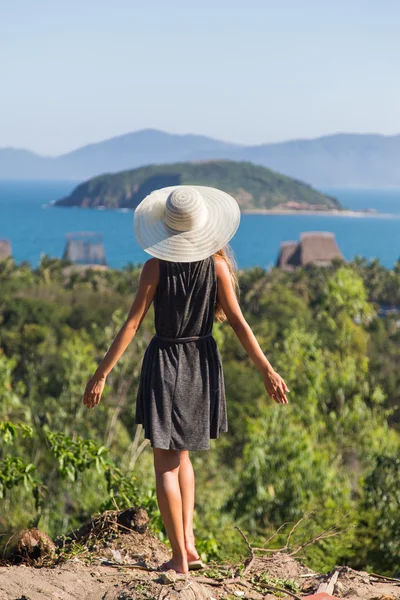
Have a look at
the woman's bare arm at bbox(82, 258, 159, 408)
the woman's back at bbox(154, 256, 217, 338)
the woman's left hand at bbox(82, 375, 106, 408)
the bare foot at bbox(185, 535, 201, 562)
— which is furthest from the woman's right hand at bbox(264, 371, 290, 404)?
the bare foot at bbox(185, 535, 201, 562)

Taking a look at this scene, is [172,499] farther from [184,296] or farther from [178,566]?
[184,296]

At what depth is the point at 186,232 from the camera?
3904mm

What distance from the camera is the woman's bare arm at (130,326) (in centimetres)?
388

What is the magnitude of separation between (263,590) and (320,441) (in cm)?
2147

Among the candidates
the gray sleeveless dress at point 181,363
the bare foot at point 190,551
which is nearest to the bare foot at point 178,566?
the bare foot at point 190,551

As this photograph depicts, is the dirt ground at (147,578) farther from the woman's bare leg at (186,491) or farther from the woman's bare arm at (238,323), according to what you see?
the woman's bare arm at (238,323)

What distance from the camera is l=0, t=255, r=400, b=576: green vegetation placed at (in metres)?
7.36

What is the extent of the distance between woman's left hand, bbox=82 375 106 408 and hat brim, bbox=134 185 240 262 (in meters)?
0.62

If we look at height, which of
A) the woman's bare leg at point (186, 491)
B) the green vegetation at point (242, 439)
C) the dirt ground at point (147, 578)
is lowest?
the green vegetation at point (242, 439)

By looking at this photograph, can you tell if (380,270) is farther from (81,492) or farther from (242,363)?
(81,492)

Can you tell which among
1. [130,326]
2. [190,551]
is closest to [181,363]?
[130,326]

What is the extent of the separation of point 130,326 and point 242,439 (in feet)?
97.3

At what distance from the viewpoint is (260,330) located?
1844 inches

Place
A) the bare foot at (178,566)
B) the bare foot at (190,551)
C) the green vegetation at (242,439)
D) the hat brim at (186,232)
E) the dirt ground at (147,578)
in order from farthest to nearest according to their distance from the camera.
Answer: the green vegetation at (242,439)
the bare foot at (190,551)
the bare foot at (178,566)
the hat brim at (186,232)
the dirt ground at (147,578)
